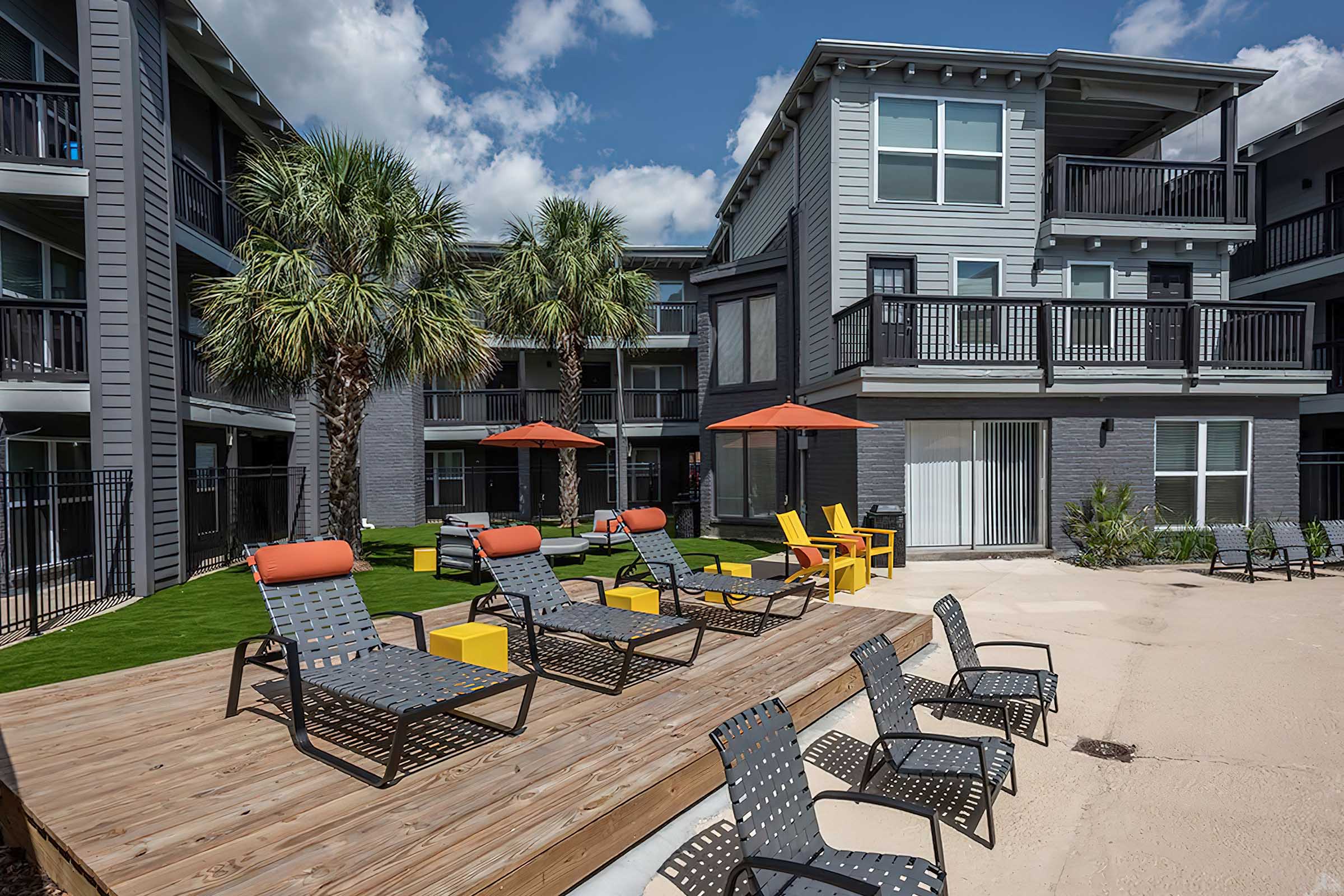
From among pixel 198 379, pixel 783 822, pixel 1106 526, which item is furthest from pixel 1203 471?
pixel 198 379

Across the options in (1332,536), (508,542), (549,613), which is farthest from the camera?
(1332,536)

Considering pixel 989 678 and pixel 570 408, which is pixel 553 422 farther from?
pixel 989 678

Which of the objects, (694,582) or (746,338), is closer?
(694,582)

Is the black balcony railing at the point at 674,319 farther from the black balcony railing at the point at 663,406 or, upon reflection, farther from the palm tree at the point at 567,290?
the palm tree at the point at 567,290

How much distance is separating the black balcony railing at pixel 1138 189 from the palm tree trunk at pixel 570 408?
1118 centimetres

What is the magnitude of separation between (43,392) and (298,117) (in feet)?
Result: 29.5

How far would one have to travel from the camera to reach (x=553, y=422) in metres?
22.4

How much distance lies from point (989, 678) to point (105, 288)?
12492 mm

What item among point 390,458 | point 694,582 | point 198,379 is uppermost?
point 198,379

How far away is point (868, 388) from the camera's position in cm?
1255

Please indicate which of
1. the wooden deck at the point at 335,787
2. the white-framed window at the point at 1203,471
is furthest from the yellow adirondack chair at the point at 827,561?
the white-framed window at the point at 1203,471

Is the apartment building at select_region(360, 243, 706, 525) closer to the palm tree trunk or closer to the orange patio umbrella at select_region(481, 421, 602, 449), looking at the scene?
the palm tree trunk

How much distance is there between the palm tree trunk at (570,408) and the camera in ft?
58.0

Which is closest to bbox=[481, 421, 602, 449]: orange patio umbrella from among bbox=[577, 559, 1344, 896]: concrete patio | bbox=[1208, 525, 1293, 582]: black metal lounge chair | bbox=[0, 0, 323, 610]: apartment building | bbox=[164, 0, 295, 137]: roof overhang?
bbox=[0, 0, 323, 610]: apartment building
